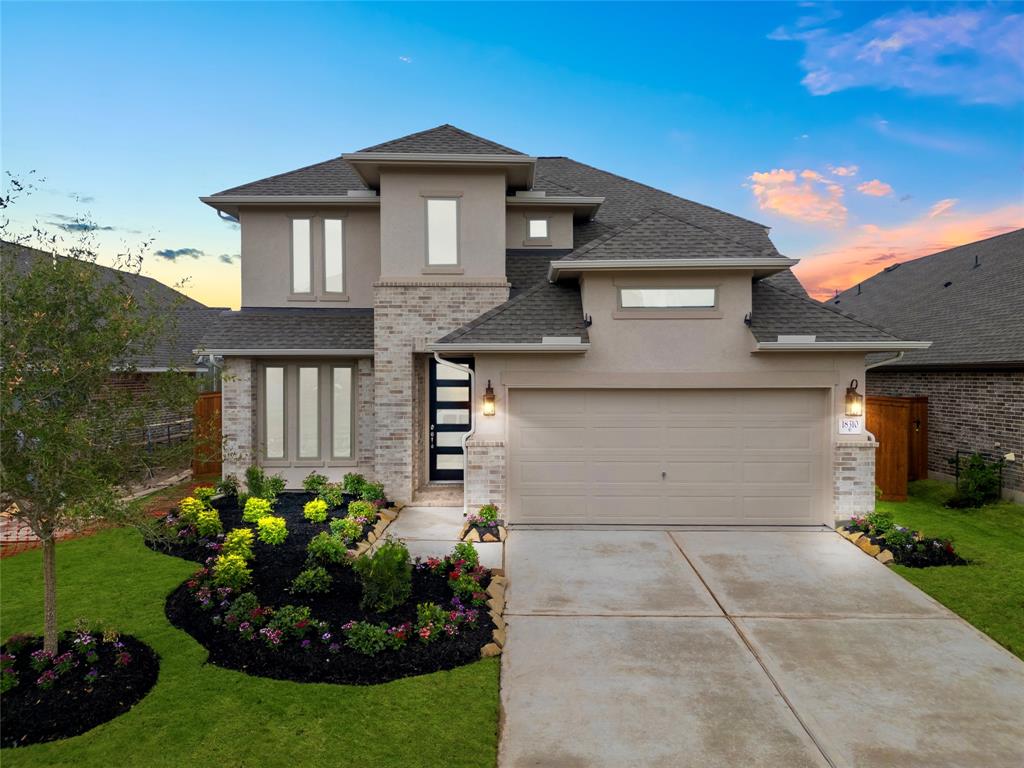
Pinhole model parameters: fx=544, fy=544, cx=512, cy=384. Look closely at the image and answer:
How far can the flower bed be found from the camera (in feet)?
13.4

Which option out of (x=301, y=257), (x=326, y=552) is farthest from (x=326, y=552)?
(x=301, y=257)

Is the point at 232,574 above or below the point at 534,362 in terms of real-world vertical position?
below

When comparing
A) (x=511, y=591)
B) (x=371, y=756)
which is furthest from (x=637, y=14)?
(x=371, y=756)

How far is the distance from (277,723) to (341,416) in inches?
315

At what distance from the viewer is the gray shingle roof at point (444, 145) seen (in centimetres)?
1053

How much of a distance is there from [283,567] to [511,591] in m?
3.06

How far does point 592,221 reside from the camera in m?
13.8

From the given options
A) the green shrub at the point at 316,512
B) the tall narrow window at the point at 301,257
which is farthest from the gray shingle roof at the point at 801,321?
the tall narrow window at the point at 301,257

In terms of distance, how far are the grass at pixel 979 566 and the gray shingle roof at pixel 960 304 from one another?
10.6 feet

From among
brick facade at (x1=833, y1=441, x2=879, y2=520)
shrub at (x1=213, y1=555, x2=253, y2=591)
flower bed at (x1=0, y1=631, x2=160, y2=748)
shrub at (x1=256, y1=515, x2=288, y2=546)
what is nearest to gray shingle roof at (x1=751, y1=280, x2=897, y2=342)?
brick facade at (x1=833, y1=441, x2=879, y2=520)

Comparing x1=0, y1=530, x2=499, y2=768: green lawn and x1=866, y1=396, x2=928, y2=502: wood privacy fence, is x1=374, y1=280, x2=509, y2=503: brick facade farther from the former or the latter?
x1=866, y1=396, x2=928, y2=502: wood privacy fence

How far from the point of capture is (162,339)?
626cm

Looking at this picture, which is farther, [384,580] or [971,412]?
[971,412]

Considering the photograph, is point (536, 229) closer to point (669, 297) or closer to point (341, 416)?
point (669, 297)
